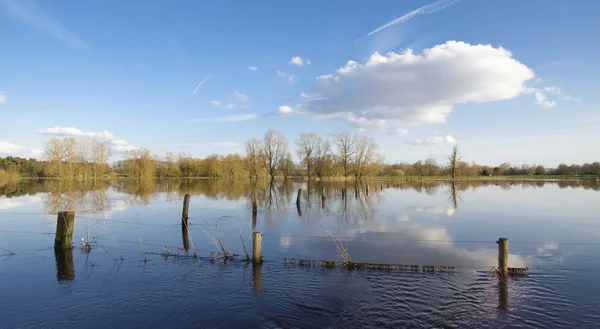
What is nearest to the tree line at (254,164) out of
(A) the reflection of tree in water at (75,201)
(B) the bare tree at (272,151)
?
(B) the bare tree at (272,151)

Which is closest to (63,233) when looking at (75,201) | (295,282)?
(295,282)

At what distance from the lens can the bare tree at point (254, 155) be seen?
86.9 m

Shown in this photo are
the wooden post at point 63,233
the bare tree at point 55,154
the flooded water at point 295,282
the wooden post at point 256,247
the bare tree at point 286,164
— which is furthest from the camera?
the bare tree at point 286,164

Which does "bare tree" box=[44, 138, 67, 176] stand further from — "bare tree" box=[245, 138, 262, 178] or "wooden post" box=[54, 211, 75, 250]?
"wooden post" box=[54, 211, 75, 250]

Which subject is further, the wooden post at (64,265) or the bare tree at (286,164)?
the bare tree at (286,164)

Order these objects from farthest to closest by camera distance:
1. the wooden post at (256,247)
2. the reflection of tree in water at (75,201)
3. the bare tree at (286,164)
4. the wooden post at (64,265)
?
the bare tree at (286,164) < the reflection of tree in water at (75,201) < the wooden post at (256,247) < the wooden post at (64,265)

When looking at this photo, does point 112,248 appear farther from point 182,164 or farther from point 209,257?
point 182,164

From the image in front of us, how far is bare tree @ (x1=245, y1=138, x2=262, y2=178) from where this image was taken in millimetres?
86938

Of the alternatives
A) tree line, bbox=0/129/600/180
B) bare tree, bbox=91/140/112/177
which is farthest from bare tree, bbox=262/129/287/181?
bare tree, bbox=91/140/112/177

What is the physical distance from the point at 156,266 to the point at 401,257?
316 inches

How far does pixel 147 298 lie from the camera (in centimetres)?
768

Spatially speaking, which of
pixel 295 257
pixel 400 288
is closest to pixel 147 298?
pixel 295 257

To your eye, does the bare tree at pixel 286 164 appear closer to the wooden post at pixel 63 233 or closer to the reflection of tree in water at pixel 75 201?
the reflection of tree in water at pixel 75 201

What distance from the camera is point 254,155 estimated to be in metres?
88.0
